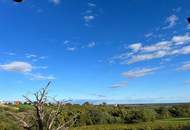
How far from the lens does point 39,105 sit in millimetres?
18047

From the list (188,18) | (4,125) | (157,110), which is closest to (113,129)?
(4,125)

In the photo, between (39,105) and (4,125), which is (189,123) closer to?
(4,125)

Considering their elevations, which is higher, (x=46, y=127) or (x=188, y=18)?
(x=188, y=18)

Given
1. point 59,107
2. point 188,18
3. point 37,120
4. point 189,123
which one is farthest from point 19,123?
point 189,123

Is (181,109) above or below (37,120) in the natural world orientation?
above

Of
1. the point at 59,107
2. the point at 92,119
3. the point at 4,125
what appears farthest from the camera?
the point at 92,119

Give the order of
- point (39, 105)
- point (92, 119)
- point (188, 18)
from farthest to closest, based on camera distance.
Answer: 1. point (92, 119)
2. point (39, 105)
3. point (188, 18)

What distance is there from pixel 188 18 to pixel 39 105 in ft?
39.3

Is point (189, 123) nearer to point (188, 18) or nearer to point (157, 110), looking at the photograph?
point (157, 110)

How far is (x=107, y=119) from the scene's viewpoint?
352 feet

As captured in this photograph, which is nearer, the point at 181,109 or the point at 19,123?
the point at 19,123

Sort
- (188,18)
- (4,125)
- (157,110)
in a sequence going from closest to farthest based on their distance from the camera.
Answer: (188,18) < (4,125) < (157,110)

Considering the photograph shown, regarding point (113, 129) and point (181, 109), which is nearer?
point (113, 129)

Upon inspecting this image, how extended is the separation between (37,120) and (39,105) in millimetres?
788
